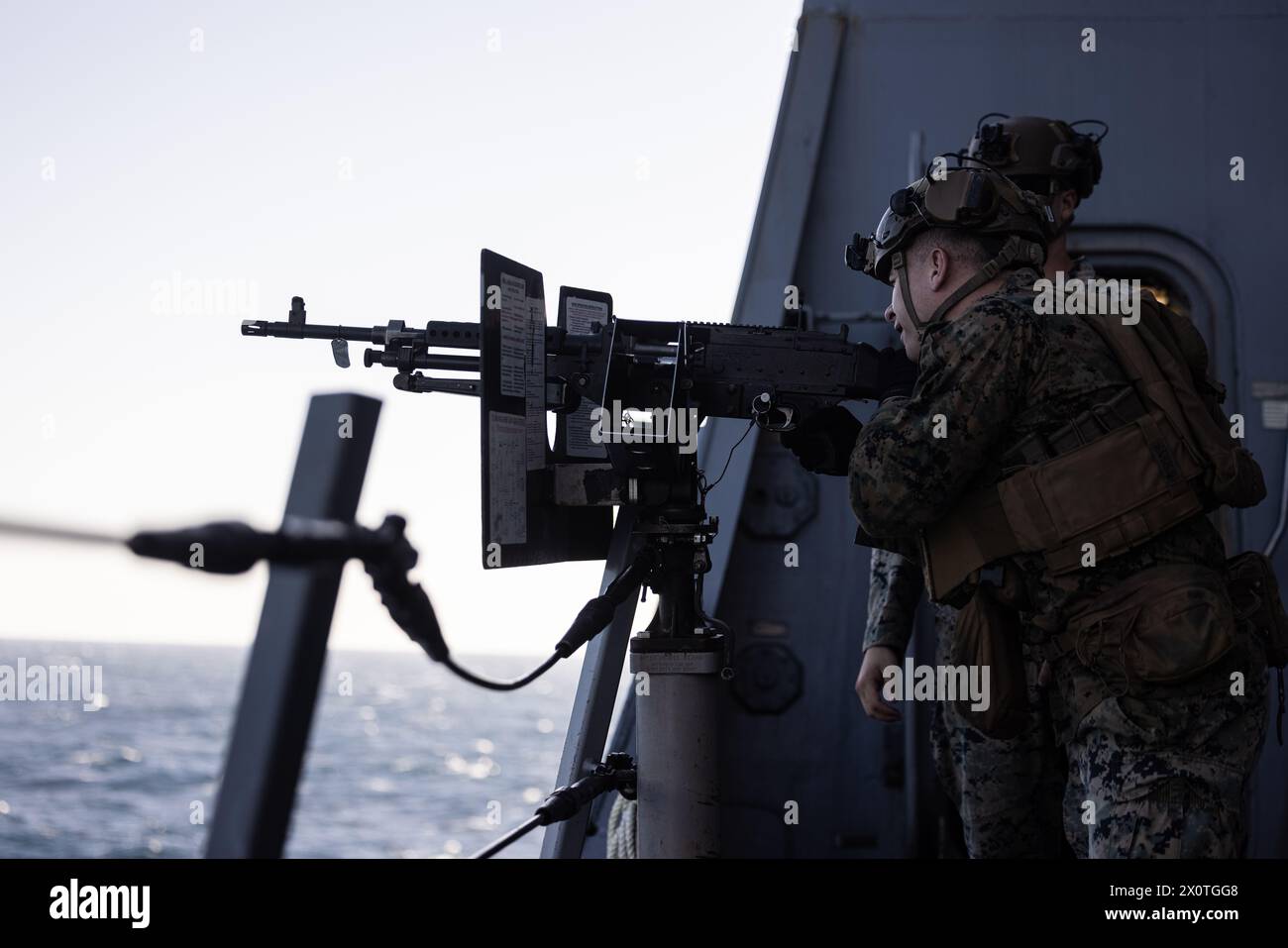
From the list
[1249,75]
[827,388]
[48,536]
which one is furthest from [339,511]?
[1249,75]

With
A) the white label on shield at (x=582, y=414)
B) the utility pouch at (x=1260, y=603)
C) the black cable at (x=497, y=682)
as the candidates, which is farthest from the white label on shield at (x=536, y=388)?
the utility pouch at (x=1260, y=603)

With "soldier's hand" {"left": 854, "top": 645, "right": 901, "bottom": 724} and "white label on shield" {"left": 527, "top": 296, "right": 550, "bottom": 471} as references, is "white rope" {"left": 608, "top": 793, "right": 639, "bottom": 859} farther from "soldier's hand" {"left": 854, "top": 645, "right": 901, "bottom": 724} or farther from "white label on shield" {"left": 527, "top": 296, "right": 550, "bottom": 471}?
"white label on shield" {"left": 527, "top": 296, "right": 550, "bottom": 471}

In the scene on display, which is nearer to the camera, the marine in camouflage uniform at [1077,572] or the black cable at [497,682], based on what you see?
the black cable at [497,682]

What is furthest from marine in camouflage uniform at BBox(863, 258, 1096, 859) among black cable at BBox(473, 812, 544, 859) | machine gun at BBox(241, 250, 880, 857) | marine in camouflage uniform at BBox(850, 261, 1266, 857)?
black cable at BBox(473, 812, 544, 859)

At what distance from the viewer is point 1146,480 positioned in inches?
78.4

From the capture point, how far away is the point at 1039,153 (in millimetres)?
2979

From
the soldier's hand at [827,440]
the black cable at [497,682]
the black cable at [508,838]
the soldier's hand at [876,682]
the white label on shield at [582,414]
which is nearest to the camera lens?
the black cable at [497,682]

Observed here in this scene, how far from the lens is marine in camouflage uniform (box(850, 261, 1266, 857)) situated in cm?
192

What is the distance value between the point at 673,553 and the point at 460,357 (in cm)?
83

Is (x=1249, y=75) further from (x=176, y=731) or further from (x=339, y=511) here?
(x=176, y=731)

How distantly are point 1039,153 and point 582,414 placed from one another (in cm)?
144

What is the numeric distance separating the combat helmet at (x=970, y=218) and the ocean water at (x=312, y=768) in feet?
4.83

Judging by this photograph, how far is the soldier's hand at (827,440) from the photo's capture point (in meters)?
2.29

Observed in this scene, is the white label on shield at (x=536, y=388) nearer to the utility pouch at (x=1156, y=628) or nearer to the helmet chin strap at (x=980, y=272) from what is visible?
the helmet chin strap at (x=980, y=272)
